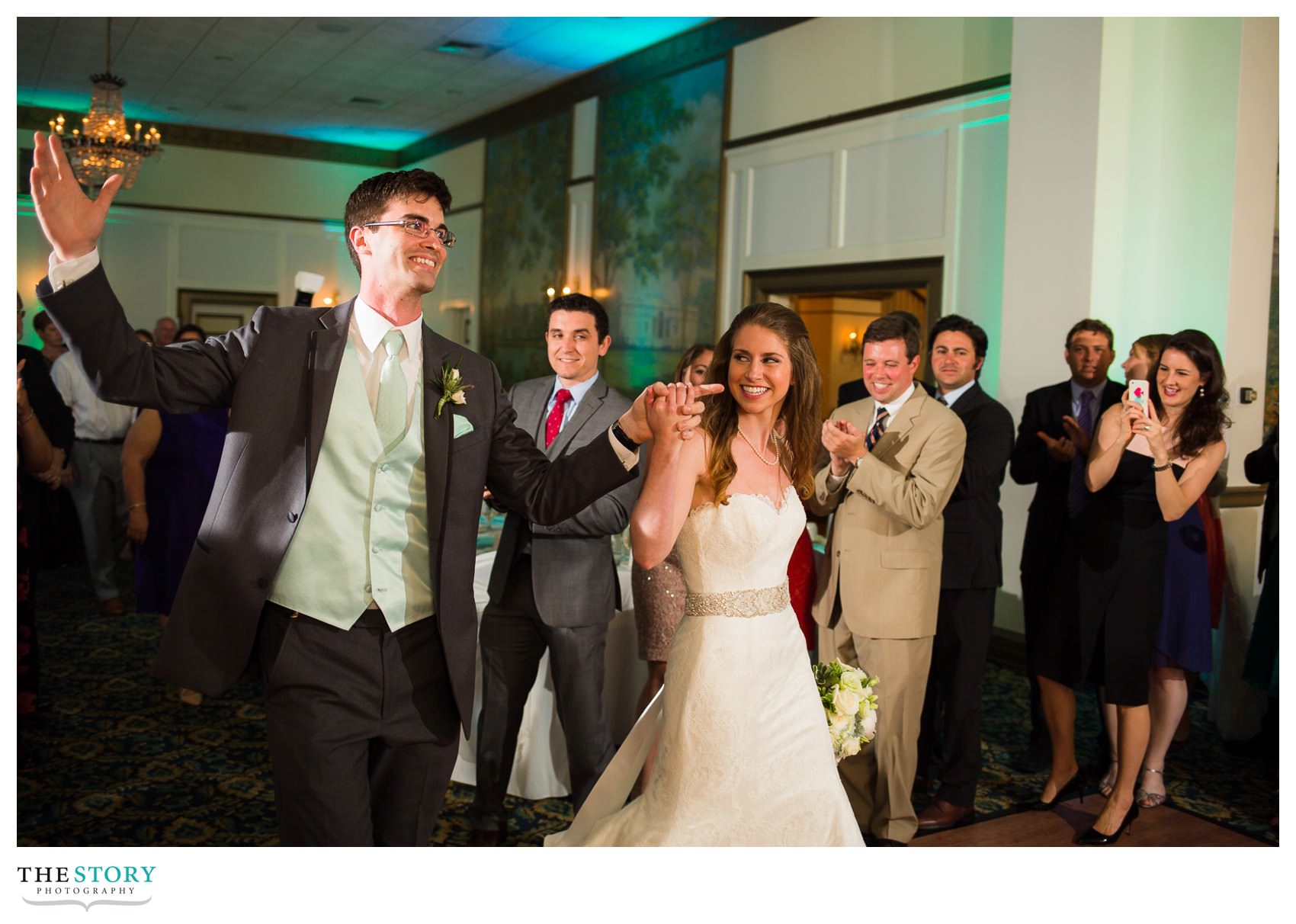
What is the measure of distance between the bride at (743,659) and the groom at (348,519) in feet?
1.15

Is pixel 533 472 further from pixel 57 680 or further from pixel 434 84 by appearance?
pixel 434 84

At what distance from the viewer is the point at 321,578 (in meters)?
2.04

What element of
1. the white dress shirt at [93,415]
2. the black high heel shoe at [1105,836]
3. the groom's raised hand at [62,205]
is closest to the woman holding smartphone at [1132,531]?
the black high heel shoe at [1105,836]

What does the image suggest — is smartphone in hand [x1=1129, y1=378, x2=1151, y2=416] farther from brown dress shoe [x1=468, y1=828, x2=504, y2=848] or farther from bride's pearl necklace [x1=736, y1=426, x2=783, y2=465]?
brown dress shoe [x1=468, y1=828, x2=504, y2=848]

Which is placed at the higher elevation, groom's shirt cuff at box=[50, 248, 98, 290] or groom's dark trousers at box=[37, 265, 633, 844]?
groom's shirt cuff at box=[50, 248, 98, 290]

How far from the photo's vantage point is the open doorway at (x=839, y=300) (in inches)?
281

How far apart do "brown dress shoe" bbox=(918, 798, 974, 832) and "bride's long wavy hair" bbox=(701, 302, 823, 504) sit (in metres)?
1.56

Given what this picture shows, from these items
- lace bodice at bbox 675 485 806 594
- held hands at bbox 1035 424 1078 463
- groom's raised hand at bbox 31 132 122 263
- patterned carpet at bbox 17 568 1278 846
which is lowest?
patterned carpet at bbox 17 568 1278 846

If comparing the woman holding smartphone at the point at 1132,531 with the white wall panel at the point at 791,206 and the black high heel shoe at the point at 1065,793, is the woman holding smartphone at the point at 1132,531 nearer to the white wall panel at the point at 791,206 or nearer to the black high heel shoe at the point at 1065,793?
the black high heel shoe at the point at 1065,793

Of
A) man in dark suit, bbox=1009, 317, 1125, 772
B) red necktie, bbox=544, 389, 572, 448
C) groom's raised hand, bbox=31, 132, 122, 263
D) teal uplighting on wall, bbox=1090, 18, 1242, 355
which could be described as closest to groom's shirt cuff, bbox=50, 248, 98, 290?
groom's raised hand, bbox=31, 132, 122, 263

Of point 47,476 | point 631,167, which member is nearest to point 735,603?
point 47,476

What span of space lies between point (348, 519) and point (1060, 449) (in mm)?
3137

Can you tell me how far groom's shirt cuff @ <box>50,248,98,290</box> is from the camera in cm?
173
